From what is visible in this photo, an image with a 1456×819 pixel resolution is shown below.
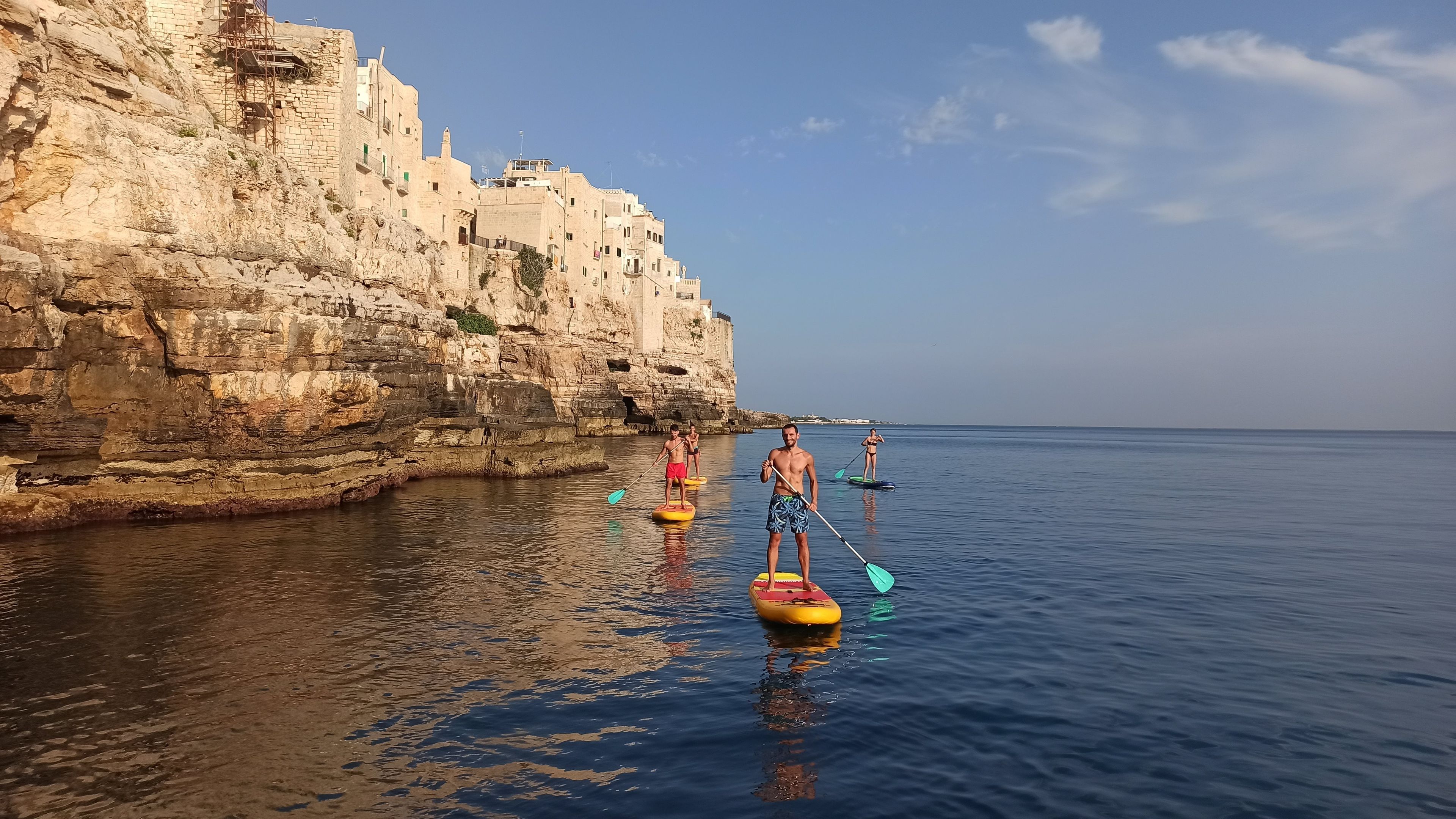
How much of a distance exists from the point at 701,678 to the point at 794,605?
2.06m

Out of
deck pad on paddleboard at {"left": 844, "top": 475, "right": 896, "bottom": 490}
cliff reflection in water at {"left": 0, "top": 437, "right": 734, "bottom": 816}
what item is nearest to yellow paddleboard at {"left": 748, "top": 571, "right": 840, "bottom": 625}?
cliff reflection in water at {"left": 0, "top": 437, "right": 734, "bottom": 816}

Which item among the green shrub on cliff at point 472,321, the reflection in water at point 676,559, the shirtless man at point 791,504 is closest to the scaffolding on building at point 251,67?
the green shrub on cliff at point 472,321

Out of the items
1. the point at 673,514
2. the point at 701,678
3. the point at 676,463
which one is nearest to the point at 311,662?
the point at 701,678

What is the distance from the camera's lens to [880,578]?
11742mm

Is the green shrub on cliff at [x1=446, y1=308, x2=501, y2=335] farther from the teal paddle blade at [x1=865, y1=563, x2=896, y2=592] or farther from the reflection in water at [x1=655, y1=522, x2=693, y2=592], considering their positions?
the teal paddle blade at [x1=865, y1=563, x2=896, y2=592]

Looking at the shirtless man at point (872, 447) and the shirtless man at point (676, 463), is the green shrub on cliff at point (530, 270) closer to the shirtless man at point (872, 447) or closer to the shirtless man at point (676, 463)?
the shirtless man at point (872, 447)

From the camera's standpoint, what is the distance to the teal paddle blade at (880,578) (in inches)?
456

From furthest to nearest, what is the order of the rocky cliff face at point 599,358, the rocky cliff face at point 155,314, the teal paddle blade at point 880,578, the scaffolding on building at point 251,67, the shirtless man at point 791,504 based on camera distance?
the rocky cliff face at point 599,358, the scaffolding on building at point 251,67, the rocky cliff face at point 155,314, the teal paddle blade at point 880,578, the shirtless man at point 791,504

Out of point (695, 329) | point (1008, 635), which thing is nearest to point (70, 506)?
point (1008, 635)

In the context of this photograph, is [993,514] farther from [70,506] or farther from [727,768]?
[70,506]

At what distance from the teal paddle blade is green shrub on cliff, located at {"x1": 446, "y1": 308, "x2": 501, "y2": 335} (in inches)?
1438

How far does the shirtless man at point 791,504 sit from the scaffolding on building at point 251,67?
30.2 meters

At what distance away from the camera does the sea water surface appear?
5766 mm

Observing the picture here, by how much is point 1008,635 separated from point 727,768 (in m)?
5.21
